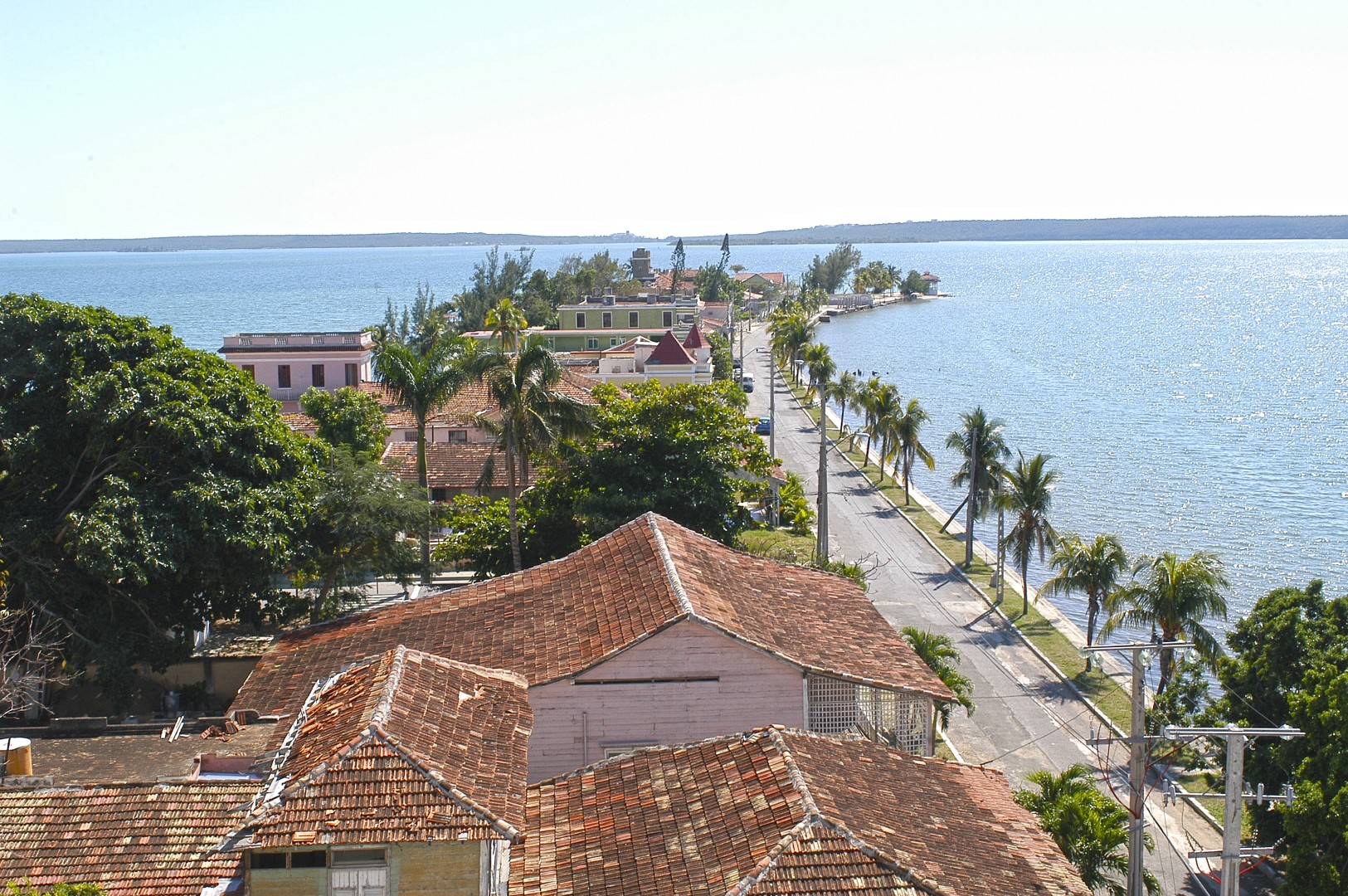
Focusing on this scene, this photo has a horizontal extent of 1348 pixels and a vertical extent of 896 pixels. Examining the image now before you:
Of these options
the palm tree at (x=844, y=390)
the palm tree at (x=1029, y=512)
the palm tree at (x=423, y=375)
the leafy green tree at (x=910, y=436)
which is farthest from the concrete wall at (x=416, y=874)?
the palm tree at (x=844, y=390)

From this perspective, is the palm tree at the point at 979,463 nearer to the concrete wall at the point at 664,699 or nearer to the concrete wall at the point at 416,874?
the concrete wall at the point at 664,699

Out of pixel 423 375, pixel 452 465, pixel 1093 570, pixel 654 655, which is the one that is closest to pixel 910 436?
pixel 452 465

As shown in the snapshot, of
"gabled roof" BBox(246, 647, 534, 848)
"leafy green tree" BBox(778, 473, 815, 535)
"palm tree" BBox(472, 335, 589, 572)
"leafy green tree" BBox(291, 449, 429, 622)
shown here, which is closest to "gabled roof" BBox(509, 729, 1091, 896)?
"gabled roof" BBox(246, 647, 534, 848)

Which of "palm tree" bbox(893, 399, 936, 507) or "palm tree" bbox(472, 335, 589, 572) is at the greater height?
"palm tree" bbox(472, 335, 589, 572)

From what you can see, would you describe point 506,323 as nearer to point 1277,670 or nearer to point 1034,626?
point 1034,626

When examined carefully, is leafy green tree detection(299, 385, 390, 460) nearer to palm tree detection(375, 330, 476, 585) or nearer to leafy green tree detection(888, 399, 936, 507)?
palm tree detection(375, 330, 476, 585)
